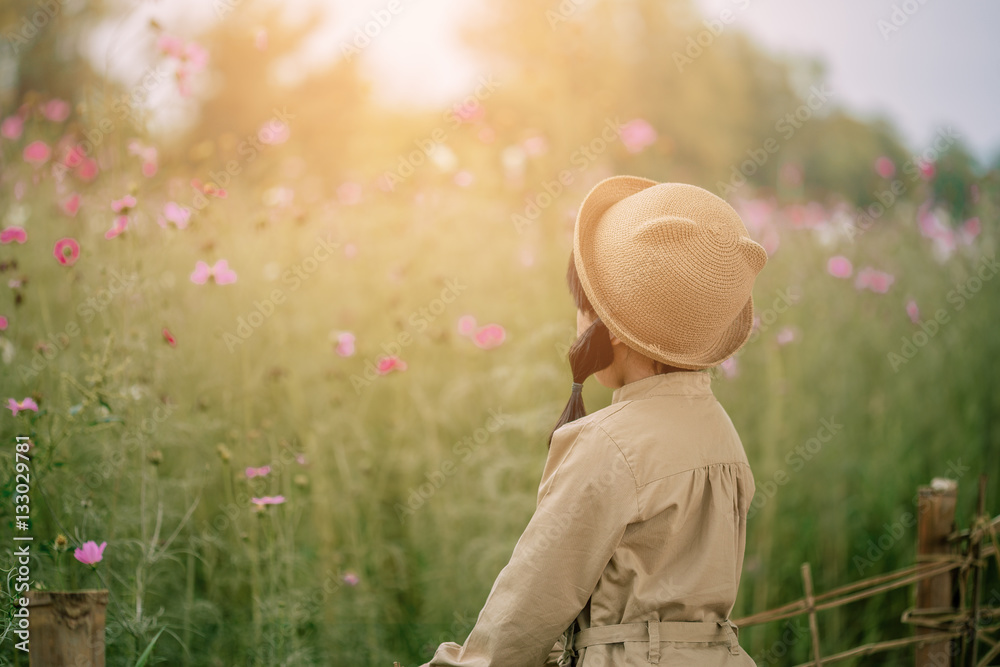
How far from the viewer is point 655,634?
3.72 ft

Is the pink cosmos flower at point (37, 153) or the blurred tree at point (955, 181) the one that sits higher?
the pink cosmos flower at point (37, 153)

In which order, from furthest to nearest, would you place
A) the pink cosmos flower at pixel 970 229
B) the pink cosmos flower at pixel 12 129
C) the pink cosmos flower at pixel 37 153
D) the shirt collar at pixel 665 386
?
the pink cosmos flower at pixel 970 229, the pink cosmos flower at pixel 12 129, the pink cosmos flower at pixel 37 153, the shirt collar at pixel 665 386

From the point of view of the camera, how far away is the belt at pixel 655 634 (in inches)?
44.8

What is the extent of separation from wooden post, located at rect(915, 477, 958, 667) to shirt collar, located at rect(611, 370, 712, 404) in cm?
105

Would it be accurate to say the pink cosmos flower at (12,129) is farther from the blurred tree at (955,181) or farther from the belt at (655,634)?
the blurred tree at (955,181)

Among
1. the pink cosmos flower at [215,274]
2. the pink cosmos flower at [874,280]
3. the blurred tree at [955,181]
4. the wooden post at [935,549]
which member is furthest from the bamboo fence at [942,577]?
the blurred tree at [955,181]

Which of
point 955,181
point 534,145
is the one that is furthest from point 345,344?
point 955,181

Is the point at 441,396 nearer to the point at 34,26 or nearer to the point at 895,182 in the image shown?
the point at 34,26

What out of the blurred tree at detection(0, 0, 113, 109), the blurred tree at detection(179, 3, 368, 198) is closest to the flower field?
the blurred tree at detection(0, 0, 113, 109)

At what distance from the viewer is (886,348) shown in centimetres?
340

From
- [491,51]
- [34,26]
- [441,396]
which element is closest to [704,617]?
[441,396]

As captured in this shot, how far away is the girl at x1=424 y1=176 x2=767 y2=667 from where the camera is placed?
1134mm

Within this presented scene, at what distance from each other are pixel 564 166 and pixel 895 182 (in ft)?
5.24

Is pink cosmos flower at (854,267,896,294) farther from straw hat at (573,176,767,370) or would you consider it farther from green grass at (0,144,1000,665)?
straw hat at (573,176,767,370)
